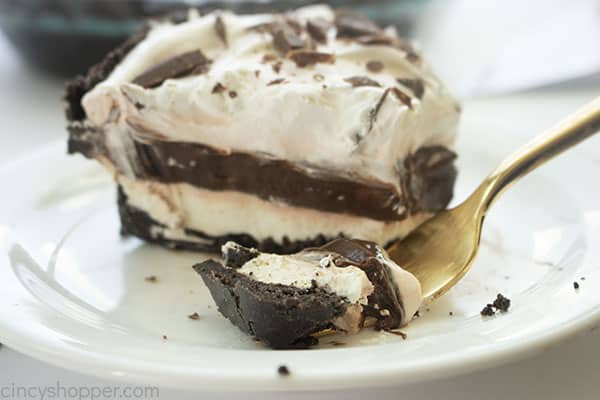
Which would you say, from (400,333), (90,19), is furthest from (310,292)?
(90,19)

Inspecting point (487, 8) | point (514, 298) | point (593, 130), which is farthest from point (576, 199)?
point (487, 8)

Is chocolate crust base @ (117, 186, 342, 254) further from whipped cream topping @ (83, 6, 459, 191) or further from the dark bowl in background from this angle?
the dark bowl in background

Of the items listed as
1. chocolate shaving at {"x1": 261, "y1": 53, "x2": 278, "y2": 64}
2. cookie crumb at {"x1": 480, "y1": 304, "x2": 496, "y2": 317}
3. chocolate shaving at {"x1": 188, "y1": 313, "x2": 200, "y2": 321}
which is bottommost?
chocolate shaving at {"x1": 188, "y1": 313, "x2": 200, "y2": 321}

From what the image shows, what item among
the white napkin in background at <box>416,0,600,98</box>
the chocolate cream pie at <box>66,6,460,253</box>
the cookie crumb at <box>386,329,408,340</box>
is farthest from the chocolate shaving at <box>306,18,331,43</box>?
the white napkin in background at <box>416,0,600,98</box>

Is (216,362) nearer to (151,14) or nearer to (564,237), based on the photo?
(564,237)

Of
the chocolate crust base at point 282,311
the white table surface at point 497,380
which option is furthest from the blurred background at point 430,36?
the white table surface at point 497,380

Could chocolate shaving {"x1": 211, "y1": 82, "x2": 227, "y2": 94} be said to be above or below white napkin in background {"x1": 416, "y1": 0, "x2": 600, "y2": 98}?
above
